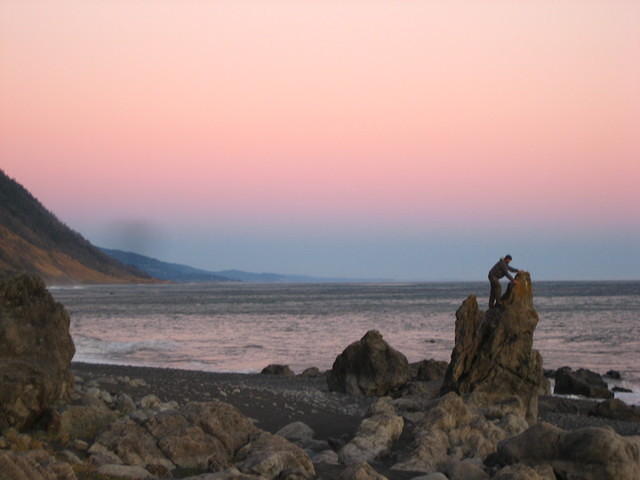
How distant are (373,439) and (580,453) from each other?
442cm

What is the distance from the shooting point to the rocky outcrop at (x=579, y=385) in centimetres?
2897

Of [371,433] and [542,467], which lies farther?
[371,433]

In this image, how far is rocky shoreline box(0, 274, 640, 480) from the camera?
1306 centimetres

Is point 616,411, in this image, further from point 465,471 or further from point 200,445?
point 200,445

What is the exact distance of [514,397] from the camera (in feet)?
70.0

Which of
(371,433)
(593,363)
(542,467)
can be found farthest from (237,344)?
(542,467)

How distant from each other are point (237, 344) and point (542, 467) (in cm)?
3900

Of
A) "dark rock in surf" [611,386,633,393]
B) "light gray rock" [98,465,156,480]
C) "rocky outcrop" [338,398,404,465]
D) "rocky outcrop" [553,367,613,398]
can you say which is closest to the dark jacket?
"rocky outcrop" [338,398,404,465]

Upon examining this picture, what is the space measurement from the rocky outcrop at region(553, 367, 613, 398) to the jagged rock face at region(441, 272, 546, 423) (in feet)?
23.8

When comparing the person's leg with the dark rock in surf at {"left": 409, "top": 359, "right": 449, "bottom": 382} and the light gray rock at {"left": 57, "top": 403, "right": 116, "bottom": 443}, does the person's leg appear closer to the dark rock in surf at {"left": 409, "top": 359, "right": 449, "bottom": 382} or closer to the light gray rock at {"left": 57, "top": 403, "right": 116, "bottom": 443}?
the dark rock in surf at {"left": 409, "top": 359, "right": 449, "bottom": 382}

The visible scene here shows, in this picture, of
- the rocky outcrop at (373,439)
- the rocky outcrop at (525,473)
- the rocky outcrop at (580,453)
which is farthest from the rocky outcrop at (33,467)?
the rocky outcrop at (580,453)

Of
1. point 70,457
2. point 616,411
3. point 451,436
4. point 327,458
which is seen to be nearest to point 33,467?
point 70,457

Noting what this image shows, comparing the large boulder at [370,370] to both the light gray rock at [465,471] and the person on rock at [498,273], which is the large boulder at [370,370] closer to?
the person on rock at [498,273]

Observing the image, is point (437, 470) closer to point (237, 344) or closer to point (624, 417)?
point (624, 417)
